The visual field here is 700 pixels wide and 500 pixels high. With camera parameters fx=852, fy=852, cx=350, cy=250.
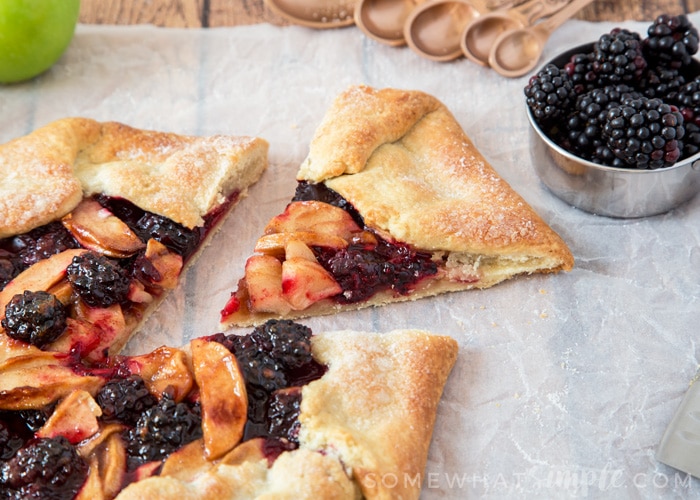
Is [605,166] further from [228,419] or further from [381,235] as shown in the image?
[228,419]

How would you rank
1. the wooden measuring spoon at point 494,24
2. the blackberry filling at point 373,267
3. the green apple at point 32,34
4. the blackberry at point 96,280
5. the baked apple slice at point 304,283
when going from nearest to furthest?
the blackberry at point 96,280
the baked apple slice at point 304,283
the blackberry filling at point 373,267
the green apple at point 32,34
the wooden measuring spoon at point 494,24

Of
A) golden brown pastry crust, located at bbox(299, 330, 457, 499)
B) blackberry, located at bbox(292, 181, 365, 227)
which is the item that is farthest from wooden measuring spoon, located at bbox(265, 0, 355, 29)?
golden brown pastry crust, located at bbox(299, 330, 457, 499)

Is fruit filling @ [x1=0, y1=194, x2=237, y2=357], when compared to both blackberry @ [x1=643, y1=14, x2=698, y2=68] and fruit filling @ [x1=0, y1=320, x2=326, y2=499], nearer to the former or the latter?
fruit filling @ [x1=0, y1=320, x2=326, y2=499]

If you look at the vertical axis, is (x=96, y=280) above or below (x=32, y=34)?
below

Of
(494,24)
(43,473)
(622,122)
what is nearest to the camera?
(43,473)

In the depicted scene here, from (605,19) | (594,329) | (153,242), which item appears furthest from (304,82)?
(594,329)

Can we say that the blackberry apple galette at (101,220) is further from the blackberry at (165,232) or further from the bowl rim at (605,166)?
the bowl rim at (605,166)

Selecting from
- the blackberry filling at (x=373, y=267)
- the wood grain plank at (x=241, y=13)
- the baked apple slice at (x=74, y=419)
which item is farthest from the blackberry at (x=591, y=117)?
the baked apple slice at (x=74, y=419)

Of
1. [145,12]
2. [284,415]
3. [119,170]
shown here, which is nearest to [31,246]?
[119,170]
